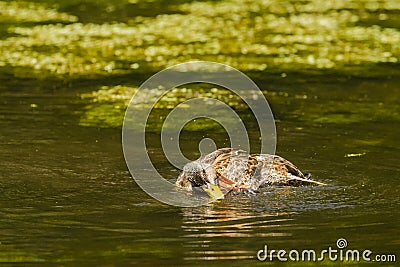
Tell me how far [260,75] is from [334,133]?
3.74 m

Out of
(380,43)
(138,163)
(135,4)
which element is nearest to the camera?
(138,163)

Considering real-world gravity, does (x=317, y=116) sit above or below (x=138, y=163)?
above

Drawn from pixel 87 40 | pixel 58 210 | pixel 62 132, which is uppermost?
pixel 87 40

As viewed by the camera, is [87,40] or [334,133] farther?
[87,40]

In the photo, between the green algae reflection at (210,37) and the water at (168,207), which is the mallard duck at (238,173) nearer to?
the water at (168,207)

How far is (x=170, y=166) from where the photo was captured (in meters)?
9.29

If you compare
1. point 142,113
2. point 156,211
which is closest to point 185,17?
point 142,113

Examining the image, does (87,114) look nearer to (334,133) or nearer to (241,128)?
(241,128)

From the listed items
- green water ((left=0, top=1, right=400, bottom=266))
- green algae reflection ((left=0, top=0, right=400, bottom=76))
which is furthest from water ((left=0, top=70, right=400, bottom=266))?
green algae reflection ((left=0, top=0, right=400, bottom=76))

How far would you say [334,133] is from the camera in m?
10.9
